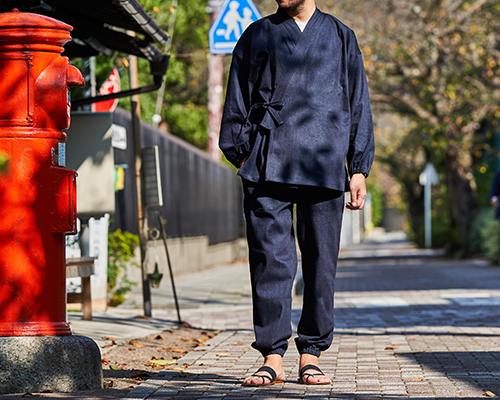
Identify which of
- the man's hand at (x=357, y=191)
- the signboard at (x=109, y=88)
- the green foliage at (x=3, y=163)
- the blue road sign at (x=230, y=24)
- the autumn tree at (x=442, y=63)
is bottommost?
the man's hand at (x=357, y=191)

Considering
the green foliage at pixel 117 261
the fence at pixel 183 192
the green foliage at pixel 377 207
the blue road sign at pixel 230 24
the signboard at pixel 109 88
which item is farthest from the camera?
the green foliage at pixel 377 207

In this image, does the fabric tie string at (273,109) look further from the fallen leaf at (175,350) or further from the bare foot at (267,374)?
the fallen leaf at (175,350)

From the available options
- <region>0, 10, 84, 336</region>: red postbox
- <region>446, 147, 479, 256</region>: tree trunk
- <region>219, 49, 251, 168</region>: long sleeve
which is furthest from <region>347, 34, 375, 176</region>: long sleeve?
<region>446, 147, 479, 256</region>: tree trunk

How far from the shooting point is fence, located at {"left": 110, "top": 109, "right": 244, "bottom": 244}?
475 inches

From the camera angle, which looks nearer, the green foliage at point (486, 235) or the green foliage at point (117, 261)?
the green foliage at point (117, 261)

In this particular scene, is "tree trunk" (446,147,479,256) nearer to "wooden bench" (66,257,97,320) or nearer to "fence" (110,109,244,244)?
"fence" (110,109,244,244)

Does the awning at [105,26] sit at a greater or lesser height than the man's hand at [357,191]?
greater

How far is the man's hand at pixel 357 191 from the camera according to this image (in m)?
4.17

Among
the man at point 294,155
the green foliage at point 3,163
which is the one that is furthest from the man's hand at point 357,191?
the green foliage at point 3,163

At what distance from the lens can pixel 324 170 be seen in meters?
4.07

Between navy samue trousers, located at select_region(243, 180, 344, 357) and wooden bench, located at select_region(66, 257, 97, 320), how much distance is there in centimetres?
346

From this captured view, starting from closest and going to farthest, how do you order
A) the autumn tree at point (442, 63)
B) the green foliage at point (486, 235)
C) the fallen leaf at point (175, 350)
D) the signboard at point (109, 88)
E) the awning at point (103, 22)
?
the fallen leaf at point (175, 350) → the awning at point (103, 22) → the signboard at point (109, 88) → the green foliage at point (486, 235) → the autumn tree at point (442, 63)

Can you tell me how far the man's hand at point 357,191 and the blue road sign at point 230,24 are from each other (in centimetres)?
A: 500

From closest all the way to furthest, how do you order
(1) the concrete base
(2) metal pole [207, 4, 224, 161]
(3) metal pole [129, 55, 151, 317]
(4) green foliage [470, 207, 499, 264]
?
(1) the concrete base < (3) metal pole [129, 55, 151, 317] < (4) green foliage [470, 207, 499, 264] < (2) metal pole [207, 4, 224, 161]
